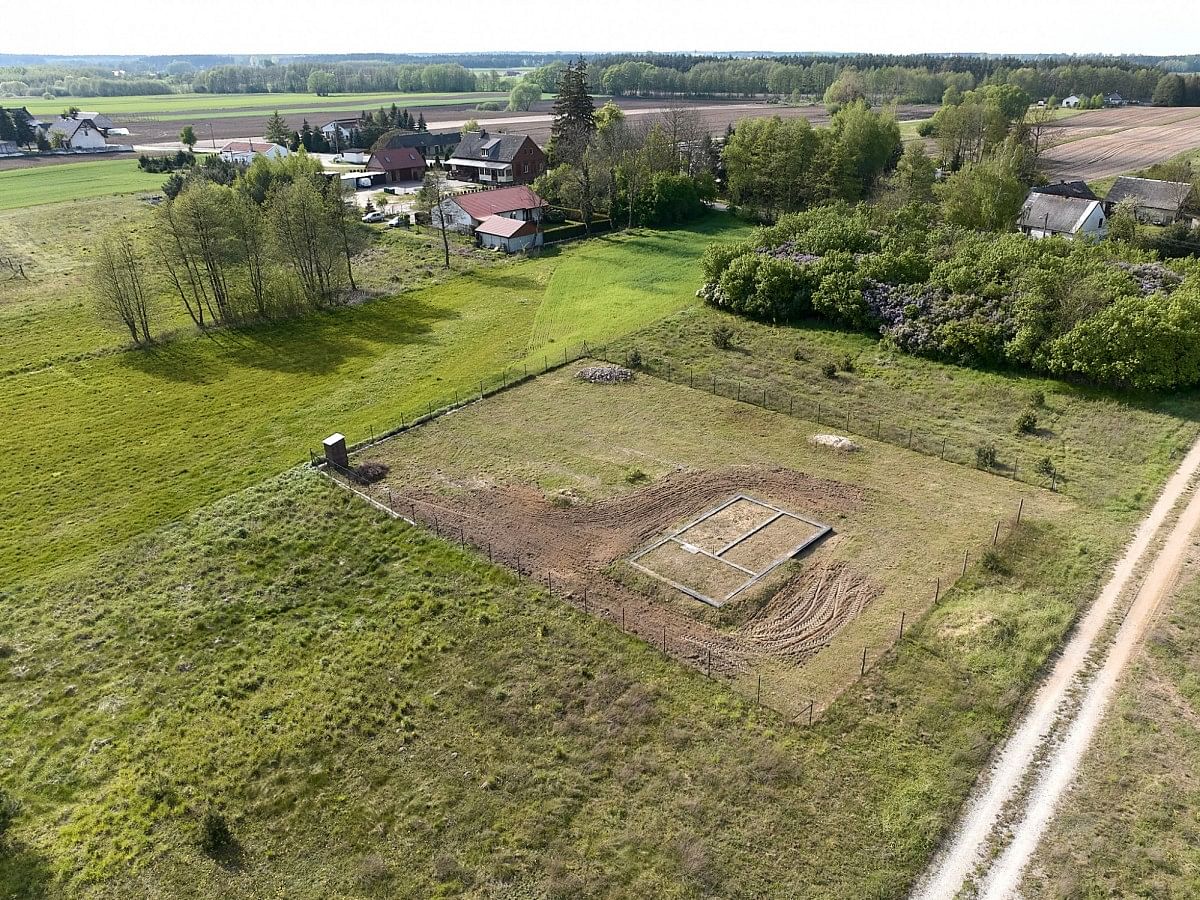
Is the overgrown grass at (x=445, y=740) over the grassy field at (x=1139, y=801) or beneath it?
beneath

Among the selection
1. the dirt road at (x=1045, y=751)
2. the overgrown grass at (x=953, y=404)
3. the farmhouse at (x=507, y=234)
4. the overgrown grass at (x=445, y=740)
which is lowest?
the overgrown grass at (x=445, y=740)

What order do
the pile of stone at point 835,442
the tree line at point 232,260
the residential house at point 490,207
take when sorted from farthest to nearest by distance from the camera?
the residential house at point 490,207
the tree line at point 232,260
the pile of stone at point 835,442

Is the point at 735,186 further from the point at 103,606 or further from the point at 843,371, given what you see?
the point at 103,606

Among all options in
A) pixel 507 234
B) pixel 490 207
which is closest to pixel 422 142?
pixel 490 207

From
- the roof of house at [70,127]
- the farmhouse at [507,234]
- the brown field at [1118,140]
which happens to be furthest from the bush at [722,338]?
the roof of house at [70,127]

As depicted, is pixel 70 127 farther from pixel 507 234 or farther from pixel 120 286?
pixel 120 286

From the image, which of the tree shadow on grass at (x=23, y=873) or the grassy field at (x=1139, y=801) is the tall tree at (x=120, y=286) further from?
the grassy field at (x=1139, y=801)

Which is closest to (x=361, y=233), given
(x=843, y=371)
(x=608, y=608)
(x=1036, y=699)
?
(x=843, y=371)
